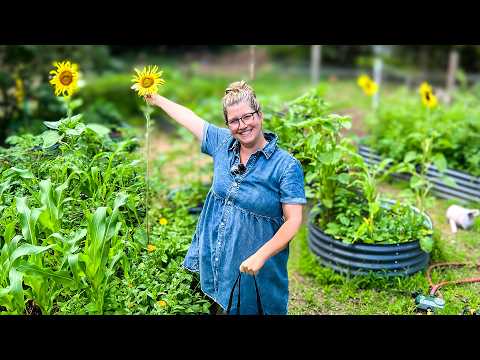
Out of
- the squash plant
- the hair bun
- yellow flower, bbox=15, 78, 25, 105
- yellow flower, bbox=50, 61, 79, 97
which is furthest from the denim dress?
yellow flower, bbox=15, 78, 25, 105

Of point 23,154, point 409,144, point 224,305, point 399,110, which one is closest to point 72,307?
point 224,305

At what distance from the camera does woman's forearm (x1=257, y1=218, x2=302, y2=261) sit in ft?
8.11

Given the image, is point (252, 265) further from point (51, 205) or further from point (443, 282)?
point (443, 282)

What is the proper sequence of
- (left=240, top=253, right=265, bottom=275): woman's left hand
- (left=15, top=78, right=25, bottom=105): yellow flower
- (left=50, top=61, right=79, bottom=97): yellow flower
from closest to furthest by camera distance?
(left=240, top=253, right=265, bottom=275): woman's left hand
(left=50, top=61, right=79, bottom=97): yellow flower
(left=15, top=78, right=25, bottom=105): yellow flower

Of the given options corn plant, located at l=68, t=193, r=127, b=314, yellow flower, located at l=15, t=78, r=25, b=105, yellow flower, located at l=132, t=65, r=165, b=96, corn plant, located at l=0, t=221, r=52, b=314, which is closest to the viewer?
corn plant, located at l=0, t=221, r=52, b=314

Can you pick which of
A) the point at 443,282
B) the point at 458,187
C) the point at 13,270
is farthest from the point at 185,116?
the point at 458,187

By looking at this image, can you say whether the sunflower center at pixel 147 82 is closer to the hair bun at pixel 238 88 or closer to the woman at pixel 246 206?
the woman at pixel 246 206

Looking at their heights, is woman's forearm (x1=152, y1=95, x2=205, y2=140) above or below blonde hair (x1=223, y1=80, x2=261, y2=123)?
below

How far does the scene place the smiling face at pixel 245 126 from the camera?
2562 millimetres

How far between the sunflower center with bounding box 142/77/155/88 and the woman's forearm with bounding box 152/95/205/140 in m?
0.07

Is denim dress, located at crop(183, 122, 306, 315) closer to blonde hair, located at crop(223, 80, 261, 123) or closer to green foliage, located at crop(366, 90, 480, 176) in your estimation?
blonde hair, located at crop(223, 80, 261, 123)

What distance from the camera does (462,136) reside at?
5492mm

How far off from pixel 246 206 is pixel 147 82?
2.76 ft

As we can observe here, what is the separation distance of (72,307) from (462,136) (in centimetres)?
410
